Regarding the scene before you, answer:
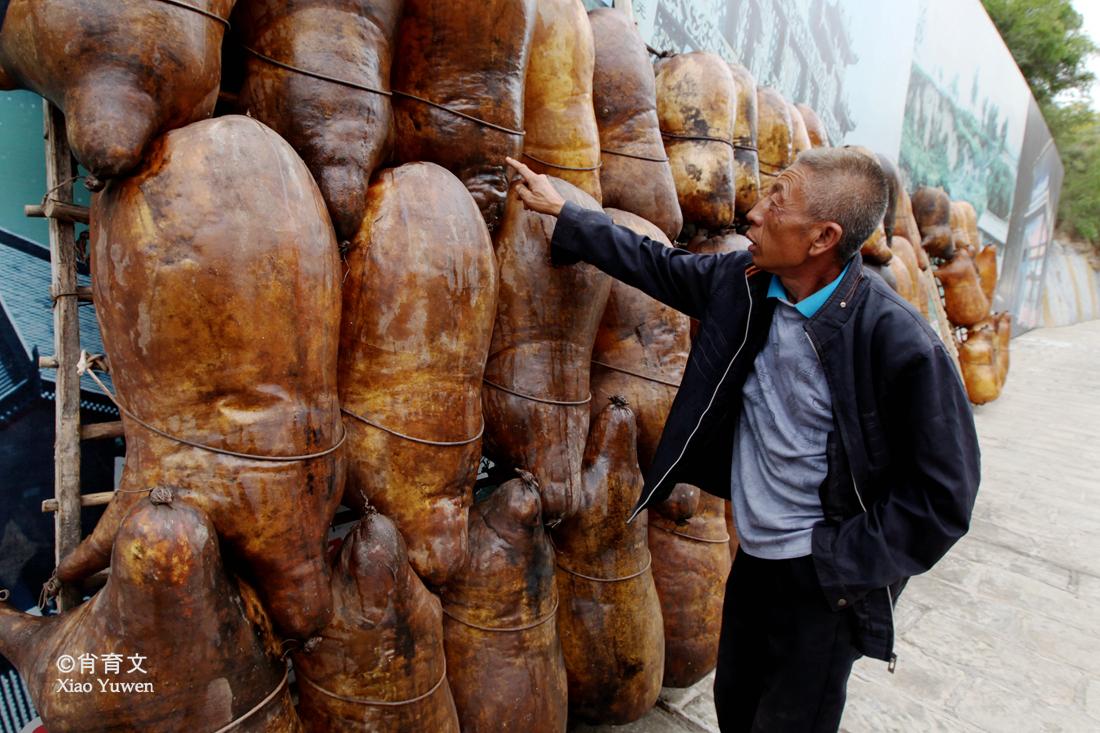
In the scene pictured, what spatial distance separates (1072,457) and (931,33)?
6041 mm

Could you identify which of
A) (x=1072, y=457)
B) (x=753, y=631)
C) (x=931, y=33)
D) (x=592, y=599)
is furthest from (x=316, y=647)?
(x=931, y=33)

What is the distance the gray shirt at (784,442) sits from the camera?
145 centimetres

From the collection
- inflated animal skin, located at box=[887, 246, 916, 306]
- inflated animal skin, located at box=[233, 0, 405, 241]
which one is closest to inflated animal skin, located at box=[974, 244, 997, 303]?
inflated animal skin, located at box=[887, 246, 916, 306]

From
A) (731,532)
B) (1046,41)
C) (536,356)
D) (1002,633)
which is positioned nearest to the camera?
(536,356)

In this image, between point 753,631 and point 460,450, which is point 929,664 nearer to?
point 753,631

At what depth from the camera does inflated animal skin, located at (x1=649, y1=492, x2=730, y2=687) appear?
245 centimetres

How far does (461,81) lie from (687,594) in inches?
79.0

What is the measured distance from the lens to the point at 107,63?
109 centimetres

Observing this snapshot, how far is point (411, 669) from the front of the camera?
1.53 metres

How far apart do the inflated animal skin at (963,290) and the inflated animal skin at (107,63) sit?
8086 mm

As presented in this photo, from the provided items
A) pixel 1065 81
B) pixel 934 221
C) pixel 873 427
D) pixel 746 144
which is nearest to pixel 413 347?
pixel 873 427

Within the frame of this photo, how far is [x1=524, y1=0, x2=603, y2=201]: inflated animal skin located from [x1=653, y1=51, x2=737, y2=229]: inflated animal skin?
0.80 meters

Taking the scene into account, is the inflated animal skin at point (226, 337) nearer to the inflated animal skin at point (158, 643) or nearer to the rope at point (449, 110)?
the inflated animal skin at point (158, 643)

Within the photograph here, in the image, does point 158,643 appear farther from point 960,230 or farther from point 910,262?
point 960,230
